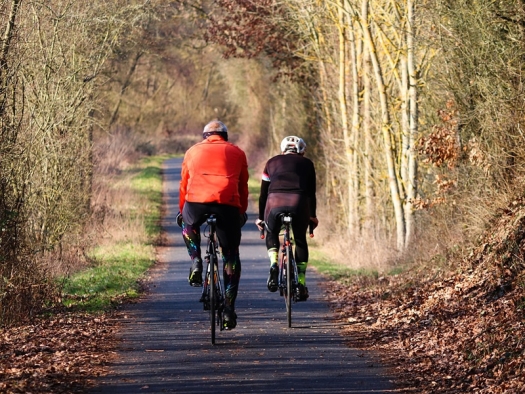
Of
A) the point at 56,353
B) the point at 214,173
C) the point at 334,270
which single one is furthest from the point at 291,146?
the point at 334,270

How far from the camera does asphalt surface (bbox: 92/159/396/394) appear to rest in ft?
31.0

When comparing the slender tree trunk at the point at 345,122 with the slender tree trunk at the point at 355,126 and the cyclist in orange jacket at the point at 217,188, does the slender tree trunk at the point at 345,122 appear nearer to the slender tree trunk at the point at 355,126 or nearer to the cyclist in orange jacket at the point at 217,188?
the slender tree trunk at the point at 355,126

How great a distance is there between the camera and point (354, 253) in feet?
73.7

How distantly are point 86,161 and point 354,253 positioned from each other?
5365mm

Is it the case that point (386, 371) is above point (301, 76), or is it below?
below

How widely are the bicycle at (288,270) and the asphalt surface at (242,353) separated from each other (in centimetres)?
34

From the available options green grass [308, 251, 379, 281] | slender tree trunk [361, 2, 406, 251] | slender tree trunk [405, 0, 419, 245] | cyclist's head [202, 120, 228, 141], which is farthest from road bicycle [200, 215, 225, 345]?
slender tree trunk [361, 2, 406, 251]

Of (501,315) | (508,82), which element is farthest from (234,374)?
(508,82)

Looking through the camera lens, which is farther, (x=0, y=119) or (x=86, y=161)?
(x=86, y=161)

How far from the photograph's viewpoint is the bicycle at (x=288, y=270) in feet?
42.5

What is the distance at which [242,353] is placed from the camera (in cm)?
1101

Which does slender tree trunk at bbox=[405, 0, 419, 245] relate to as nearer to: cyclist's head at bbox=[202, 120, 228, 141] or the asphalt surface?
the asphalt surface

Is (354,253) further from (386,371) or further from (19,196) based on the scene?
(386,371)

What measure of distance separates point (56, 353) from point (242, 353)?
1718mm
